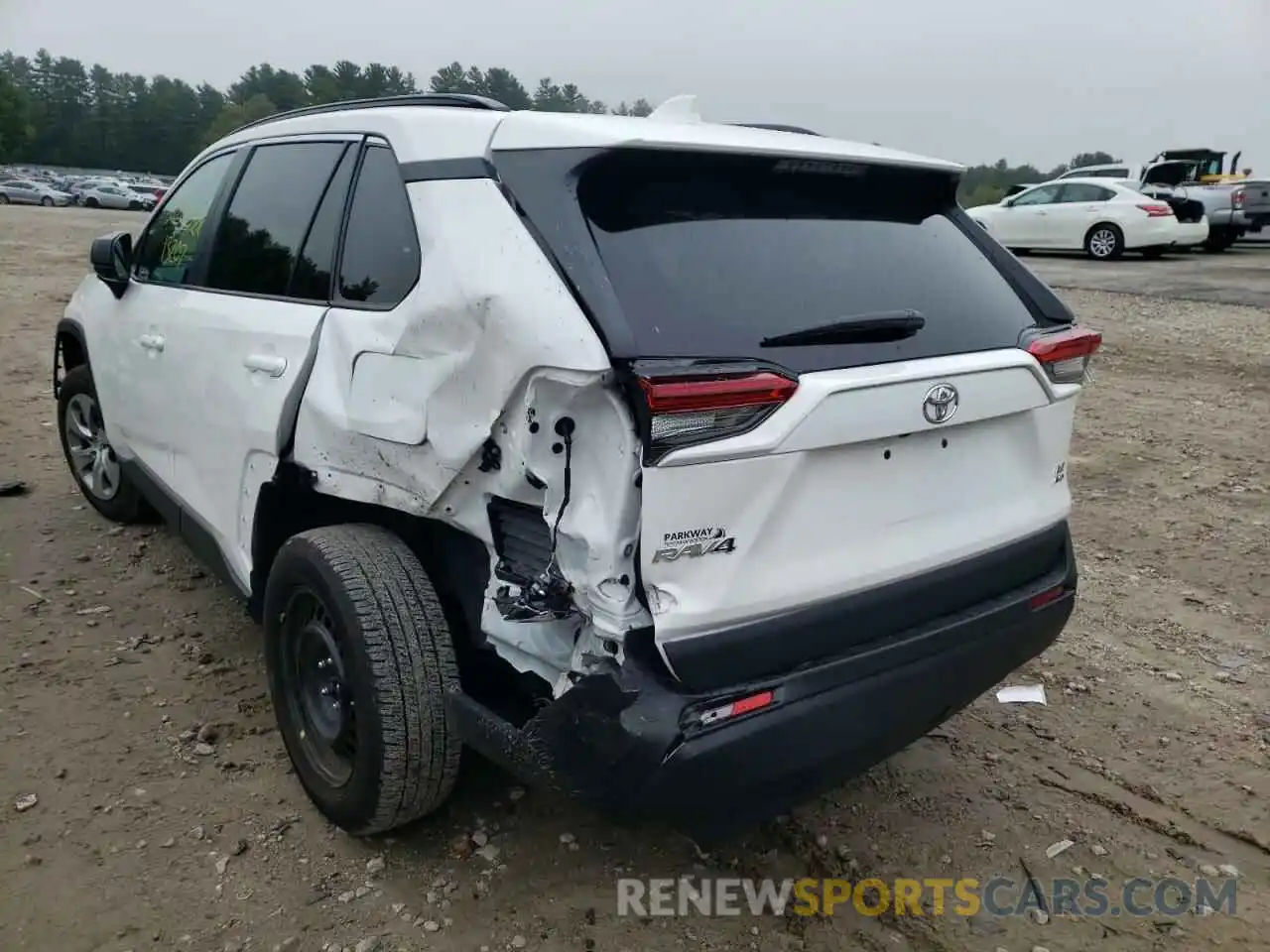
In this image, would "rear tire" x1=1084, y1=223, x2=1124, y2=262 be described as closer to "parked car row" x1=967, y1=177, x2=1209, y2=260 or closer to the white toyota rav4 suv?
"parked car row" x1=967, y1=177, x2=1209, y2=260

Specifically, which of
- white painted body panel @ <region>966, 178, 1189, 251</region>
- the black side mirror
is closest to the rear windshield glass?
the black side mirror

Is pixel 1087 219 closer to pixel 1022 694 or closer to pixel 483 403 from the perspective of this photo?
pixel 1022 694

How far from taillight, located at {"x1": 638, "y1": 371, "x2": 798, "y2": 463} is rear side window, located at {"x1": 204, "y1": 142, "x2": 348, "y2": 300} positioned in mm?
1362

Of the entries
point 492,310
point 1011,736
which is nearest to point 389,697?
point 492,310

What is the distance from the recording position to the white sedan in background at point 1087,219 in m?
16.8

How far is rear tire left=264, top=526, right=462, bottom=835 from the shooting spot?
2406 millimetres

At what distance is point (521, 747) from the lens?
7.14 feet

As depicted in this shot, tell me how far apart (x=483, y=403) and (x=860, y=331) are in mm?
867

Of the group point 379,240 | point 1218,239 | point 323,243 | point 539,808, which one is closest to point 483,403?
point 379,240

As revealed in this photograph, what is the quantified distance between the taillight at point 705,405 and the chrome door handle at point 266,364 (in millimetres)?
1421

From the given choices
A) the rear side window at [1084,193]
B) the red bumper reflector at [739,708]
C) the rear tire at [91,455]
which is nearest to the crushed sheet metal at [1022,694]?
the red bumper reflector at [739,708]

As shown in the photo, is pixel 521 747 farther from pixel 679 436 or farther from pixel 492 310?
pixel 492 310

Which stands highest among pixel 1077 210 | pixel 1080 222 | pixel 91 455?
pixel 1077 210

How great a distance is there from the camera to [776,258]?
89.2 inches
